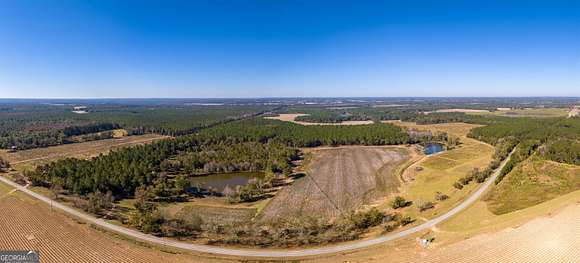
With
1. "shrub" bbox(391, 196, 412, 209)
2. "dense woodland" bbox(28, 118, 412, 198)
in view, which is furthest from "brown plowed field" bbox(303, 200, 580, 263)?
"dense woodland" bbox(28, 118, 412, 198)

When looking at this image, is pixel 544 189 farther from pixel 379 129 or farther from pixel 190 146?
pixel 190 146

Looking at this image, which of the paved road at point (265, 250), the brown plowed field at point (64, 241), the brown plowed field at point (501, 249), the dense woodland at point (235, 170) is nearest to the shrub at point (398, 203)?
the dense woodland at point (235, 170)

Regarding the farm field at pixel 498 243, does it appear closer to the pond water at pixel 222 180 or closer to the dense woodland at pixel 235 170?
the dense woodland at pixel 235 170

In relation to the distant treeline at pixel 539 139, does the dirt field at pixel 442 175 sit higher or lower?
lower

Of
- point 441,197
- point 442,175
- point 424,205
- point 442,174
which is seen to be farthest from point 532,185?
point 424,205

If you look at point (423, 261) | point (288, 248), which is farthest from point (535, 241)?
point (288, 248)

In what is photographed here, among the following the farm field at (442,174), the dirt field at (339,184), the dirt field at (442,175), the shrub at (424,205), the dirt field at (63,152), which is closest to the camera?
the shrub at (424,205)
